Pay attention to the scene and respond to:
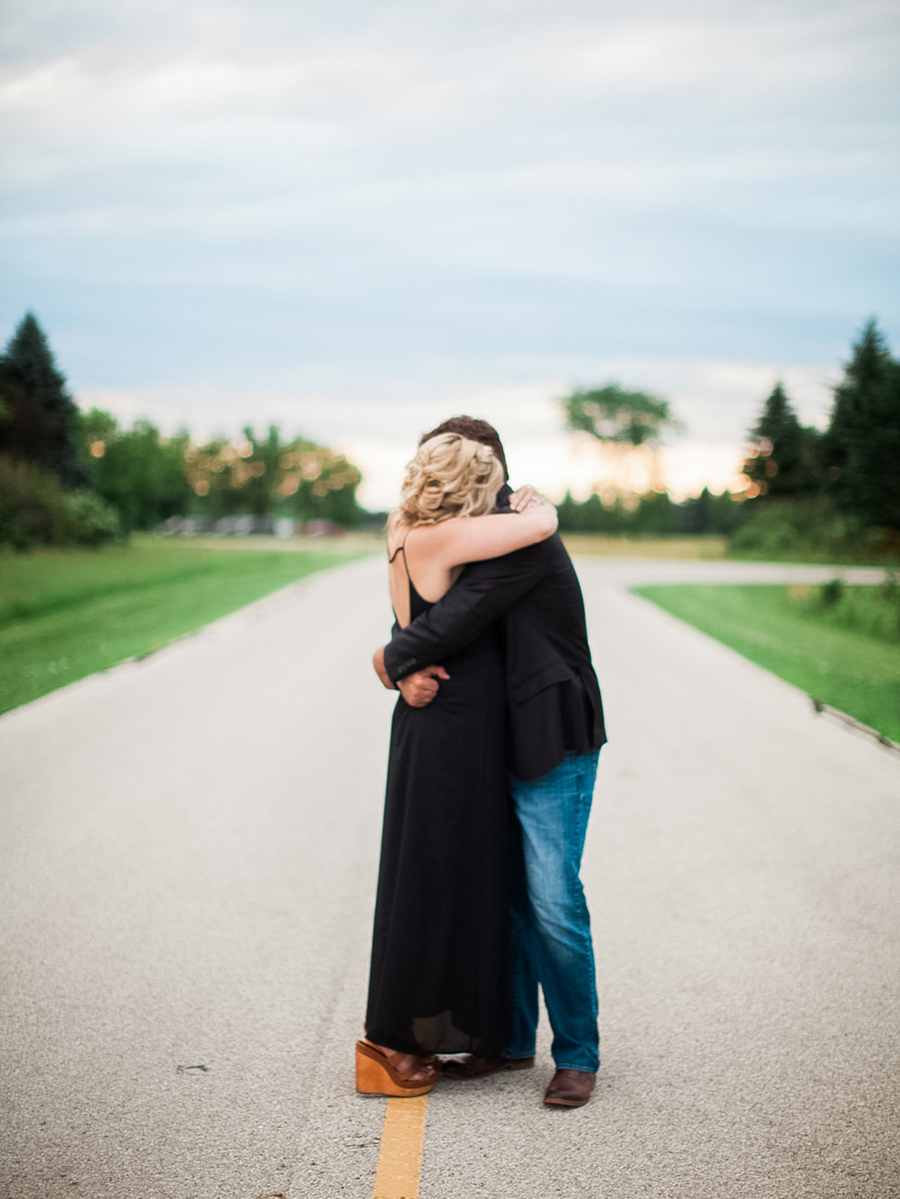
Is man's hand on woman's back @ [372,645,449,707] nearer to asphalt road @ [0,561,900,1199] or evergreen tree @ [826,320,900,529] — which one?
asphalt road @ [0,561,900,1199]

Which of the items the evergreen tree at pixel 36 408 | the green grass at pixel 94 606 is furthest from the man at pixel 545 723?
the evergreen tree at pixel 36 408

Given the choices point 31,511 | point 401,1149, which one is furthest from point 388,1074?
point 31,511

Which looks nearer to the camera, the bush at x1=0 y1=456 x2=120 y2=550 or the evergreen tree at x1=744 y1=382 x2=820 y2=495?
the bush at x1=0 y1=456 x2=120 y2=550

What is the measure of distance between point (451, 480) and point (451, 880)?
125 centimetres

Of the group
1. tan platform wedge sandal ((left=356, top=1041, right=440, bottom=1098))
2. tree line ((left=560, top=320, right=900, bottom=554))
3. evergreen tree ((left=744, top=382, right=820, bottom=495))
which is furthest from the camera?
evergreen tree ((left=744, top=382, right=820, bottom=495))

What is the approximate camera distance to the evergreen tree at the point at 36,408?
37.1 meters

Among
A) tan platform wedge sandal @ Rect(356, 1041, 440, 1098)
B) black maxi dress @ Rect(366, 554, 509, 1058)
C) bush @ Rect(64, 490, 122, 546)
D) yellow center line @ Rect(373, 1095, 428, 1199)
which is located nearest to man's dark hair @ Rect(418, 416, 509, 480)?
black maxi dress @ Rect(366, 554, 509, 1058)

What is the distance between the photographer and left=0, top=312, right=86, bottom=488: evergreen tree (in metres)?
37.1

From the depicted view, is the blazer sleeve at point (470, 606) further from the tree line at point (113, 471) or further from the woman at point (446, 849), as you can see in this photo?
the tree line at point (113, 471)

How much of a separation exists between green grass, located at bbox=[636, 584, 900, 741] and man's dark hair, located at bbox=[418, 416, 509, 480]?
6547mm

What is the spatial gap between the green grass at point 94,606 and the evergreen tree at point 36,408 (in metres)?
6.75

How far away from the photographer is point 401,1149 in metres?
2.76

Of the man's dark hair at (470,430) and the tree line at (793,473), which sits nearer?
the man's dark hair at (470,430)

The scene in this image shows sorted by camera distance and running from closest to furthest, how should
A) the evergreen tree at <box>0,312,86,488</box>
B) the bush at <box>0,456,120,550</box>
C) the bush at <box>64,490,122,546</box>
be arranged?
1. the bush at <box>0,456,120,550</box>
2. the bush at <box>64,490,122,546</box>
3. the evergreen tree at <box>0,312,86,488</box>
